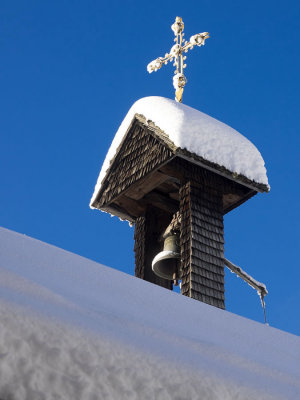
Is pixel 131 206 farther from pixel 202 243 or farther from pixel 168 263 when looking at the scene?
pixel 202 243

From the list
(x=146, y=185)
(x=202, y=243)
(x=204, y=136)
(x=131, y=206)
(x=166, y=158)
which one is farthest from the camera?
(x=131, y=206)

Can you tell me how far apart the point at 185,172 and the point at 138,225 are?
891mm

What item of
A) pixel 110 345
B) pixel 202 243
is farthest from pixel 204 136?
pixel 110 345

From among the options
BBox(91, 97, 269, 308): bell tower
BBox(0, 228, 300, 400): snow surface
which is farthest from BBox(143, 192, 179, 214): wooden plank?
BBox(0, 228, 300, 400): snow surface

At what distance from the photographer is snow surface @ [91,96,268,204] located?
5699 millimetres

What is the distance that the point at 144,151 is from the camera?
609 centimetres

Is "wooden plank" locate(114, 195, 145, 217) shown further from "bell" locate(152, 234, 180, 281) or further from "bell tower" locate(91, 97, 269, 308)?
"bell" locate(152, 234, 180, 281)

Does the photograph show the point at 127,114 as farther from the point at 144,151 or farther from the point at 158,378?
the point at 158,378

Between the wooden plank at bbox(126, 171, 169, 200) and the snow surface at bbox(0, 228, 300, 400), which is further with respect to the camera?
the wooden plank at bbox(126, 171, 169, 200)

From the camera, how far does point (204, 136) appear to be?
582 centimetres

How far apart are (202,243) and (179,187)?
0.65 metres

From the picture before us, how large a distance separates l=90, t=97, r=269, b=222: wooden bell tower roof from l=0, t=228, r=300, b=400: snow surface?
3929 mm

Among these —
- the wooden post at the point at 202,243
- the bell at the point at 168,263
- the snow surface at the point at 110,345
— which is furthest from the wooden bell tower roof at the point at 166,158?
the snow surface at the point at 110,345

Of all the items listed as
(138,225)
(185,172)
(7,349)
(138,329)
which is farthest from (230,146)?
(7,349)
